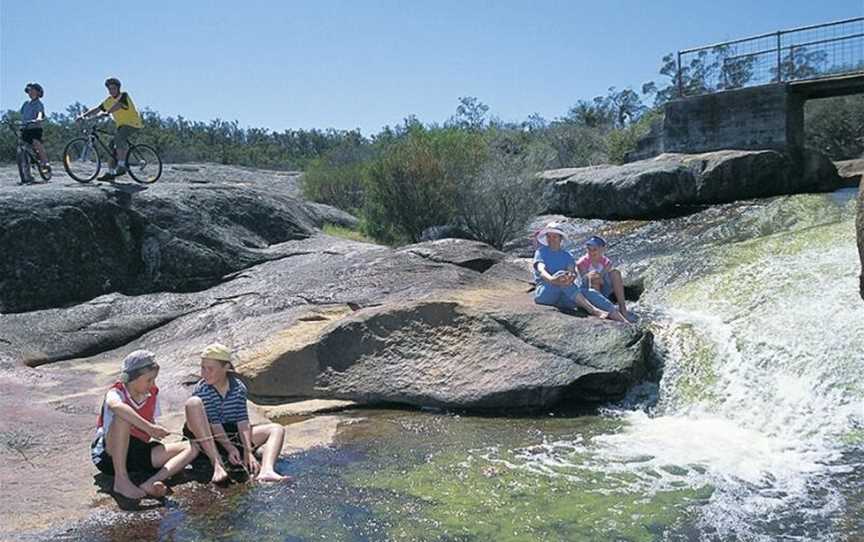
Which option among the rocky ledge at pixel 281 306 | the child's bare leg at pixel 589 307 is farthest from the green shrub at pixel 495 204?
the child's bare leg at pixel 589 307

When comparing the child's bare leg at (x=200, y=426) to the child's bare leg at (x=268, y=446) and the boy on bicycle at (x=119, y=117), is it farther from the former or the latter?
the boy on bicycle at (x=119, y=117)

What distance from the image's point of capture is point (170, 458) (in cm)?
607

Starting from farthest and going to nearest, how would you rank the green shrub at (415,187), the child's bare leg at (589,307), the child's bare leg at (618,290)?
the green shrub at (415,187) → the child's bare leg at (618,290) → the child's bare leg at (589,307)

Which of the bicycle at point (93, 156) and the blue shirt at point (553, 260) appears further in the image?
the bicycle at point (93, 156)

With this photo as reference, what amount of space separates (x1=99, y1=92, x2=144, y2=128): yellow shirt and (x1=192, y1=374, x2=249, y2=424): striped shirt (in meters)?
7.40

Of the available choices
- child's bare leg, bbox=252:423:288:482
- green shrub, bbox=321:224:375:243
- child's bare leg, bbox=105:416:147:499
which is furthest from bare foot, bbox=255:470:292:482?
green shrub, bbox=321:224:375:243

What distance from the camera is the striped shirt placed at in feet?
20.9

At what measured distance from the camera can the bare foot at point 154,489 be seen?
5.68 metres

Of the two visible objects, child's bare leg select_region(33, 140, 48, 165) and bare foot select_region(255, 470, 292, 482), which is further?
child's bare leg select_region(33, 140, 48, 165)

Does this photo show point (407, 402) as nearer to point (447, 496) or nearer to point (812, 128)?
point (447, 496)

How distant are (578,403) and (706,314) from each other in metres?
2.59

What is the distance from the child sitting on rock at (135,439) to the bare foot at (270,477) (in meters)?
0.54

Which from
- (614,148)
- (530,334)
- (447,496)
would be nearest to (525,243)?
(530,334)

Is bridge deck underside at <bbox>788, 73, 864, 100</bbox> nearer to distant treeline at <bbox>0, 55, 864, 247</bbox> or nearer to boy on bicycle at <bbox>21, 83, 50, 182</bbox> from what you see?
distant treeline at <bbox>0, 55, 864, 247</bbox>
